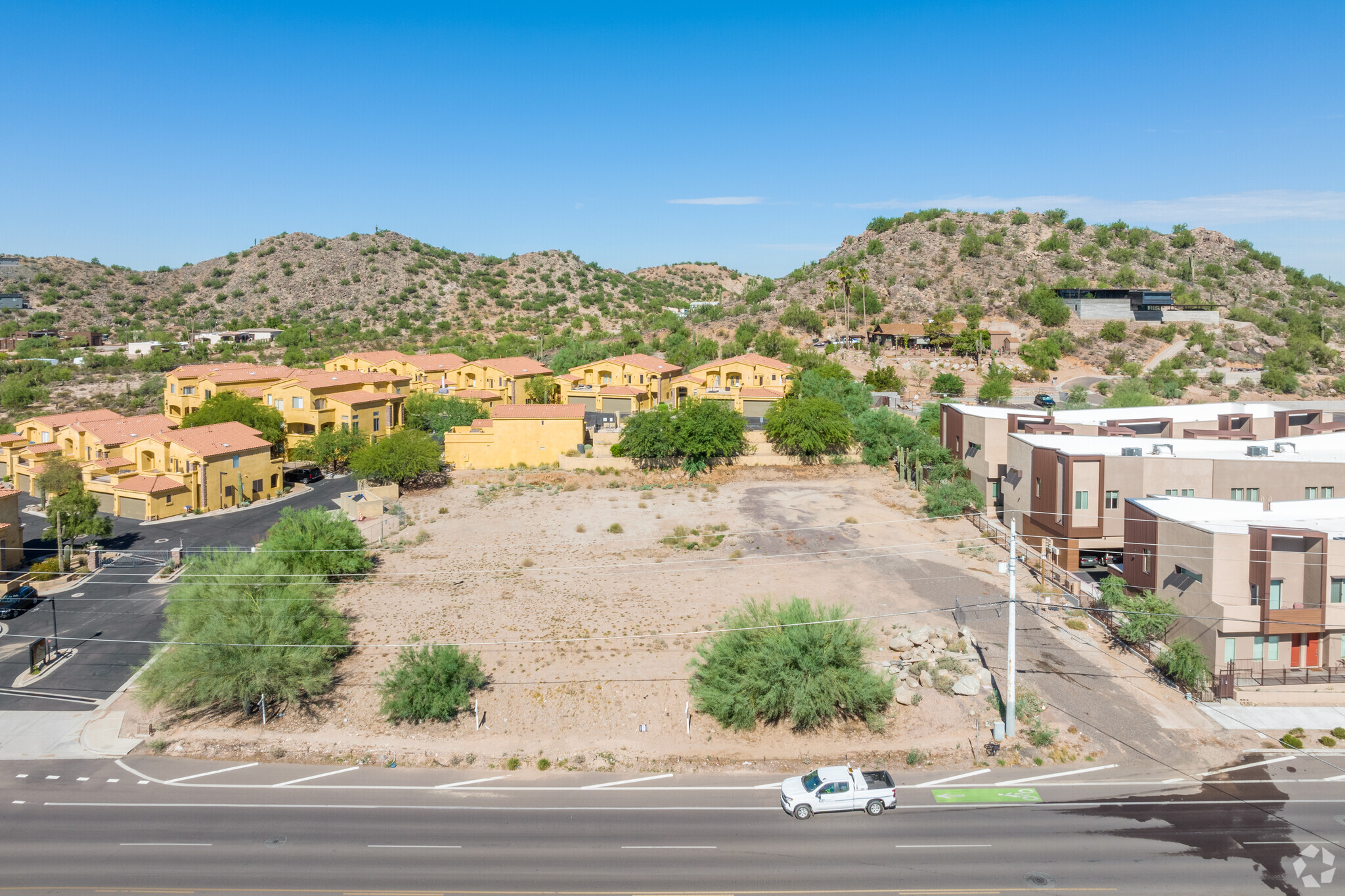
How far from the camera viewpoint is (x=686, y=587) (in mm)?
36219

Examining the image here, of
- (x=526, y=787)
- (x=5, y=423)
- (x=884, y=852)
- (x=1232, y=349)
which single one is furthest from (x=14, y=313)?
(x=1232, y=349)

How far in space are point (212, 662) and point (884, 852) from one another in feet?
67.5

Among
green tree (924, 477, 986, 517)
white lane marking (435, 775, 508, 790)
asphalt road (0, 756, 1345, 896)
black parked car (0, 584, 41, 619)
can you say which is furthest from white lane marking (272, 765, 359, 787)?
green tree (924, 477, 986, 517)

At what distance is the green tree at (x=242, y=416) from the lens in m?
58.3

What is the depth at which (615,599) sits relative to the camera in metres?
35.2

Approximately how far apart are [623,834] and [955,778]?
923 cm

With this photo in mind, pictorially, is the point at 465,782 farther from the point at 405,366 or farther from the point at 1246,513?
the point at 405,366

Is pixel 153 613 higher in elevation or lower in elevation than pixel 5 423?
lower

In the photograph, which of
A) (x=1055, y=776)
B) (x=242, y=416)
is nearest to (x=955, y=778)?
(x=1055, y=776)

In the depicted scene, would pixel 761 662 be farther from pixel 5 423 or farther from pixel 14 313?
pixel 14 313

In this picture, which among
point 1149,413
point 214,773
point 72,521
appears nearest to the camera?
point 214,773

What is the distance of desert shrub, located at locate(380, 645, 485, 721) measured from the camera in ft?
84.1

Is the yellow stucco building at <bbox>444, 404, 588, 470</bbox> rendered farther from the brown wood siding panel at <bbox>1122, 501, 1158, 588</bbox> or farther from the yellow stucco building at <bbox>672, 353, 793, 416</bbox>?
the brown wood siding panel at <bbox>1122, 501, 1158, 588</bbox>

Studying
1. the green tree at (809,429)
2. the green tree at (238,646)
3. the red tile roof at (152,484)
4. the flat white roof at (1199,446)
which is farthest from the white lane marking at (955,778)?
the red tile roof at (152,484)
